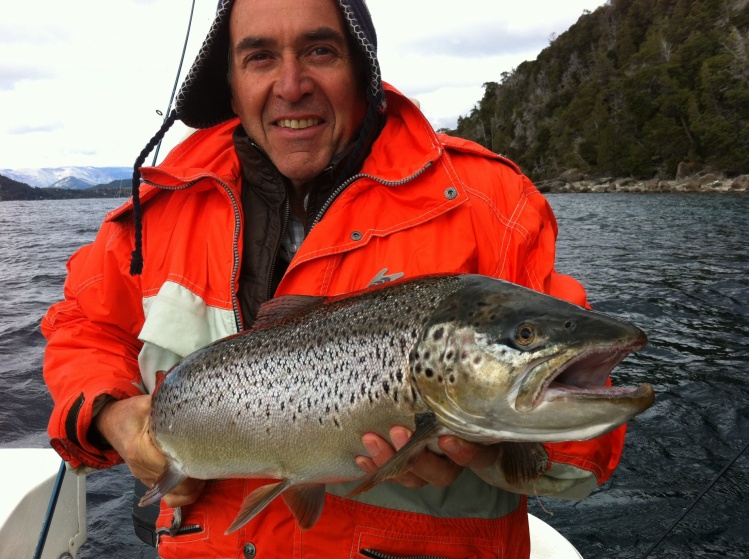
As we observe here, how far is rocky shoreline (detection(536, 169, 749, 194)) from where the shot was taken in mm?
50156

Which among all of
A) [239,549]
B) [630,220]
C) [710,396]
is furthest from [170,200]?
[630,220]

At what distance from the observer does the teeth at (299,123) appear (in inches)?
117

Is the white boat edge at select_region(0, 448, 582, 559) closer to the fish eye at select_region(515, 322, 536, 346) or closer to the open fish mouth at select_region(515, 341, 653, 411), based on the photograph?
the open fish mouth at select_region(515, 341, 653, 411)

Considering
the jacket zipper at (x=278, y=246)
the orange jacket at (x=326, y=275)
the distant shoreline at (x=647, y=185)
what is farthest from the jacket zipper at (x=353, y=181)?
the distant shoreline at (x=647, y=185)

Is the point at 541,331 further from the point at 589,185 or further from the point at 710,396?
the point at 589,185

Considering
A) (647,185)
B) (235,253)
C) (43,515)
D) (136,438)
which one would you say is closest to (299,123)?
(235,253)

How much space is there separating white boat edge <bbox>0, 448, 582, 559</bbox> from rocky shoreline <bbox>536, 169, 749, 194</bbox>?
51215 millimetres

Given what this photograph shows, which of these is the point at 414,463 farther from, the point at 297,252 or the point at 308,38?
the point at 308,38

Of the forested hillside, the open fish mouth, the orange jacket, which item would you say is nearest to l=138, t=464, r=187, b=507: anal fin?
the orange jacket

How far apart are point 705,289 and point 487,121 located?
12604 centimetres

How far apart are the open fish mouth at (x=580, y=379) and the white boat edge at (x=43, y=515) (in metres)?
2.58

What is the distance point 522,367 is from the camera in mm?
1814

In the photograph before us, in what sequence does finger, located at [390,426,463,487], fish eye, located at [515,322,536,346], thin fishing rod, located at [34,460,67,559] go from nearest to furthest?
1. fish eye, located at [515,322,536,346]
2. finger, located at [390,426,463,487]
3. thin fishing rod, located at [34,460,67,559]

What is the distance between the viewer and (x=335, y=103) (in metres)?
3.02
